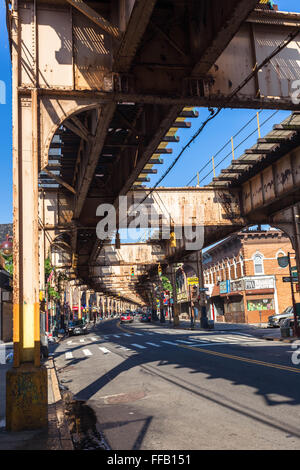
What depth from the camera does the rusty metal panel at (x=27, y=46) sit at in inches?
382

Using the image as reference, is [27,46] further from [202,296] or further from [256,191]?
[202,296]

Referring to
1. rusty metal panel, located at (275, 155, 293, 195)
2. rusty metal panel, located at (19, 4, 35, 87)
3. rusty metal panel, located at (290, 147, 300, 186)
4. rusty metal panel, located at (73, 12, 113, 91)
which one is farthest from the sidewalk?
rusty metal panel, located at (275, 155, 293, 195)

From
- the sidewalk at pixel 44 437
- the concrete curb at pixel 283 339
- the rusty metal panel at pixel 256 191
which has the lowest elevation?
the concrete curb at pixel 283 339

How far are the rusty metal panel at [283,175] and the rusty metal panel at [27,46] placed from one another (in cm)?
1204

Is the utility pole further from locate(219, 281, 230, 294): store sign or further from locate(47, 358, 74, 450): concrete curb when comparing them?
locate(47, 358, 74, 450): concrete curb

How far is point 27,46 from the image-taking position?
32.6 feet

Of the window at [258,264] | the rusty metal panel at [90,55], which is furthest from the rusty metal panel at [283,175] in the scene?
the window at [258,264]

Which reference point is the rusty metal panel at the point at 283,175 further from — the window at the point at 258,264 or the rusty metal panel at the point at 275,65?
the window at the point at 258,264

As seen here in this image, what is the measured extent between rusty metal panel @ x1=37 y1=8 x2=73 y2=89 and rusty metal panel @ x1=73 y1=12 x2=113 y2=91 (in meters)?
0.16

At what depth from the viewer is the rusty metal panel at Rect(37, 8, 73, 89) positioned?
32.8ft

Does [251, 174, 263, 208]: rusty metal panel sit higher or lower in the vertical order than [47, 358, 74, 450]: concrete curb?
higher

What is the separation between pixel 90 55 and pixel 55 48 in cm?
80

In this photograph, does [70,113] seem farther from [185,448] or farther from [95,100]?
[185,448]

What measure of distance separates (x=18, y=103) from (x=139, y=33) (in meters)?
2.93
